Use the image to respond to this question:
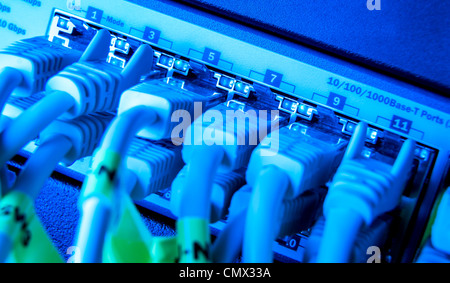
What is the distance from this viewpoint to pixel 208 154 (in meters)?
0.42

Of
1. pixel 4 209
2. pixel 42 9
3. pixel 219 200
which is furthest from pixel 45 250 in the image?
pixel 42 9

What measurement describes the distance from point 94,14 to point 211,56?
17 cm

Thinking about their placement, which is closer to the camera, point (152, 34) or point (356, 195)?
point (356, 195)

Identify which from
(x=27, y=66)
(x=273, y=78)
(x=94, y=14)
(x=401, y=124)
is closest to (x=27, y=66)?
(x=27, y=66)

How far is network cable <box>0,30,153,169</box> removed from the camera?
→ 41cm

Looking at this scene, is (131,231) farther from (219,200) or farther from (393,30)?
(393,30)

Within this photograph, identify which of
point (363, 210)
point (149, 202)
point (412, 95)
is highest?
point (412, 95)

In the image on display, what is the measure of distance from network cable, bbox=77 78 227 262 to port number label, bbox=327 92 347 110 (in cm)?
13

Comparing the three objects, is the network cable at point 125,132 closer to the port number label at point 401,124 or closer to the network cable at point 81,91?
the network cable at point 81,91

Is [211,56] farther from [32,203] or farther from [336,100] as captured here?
[32,203]

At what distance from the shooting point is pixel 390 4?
498 millimetres

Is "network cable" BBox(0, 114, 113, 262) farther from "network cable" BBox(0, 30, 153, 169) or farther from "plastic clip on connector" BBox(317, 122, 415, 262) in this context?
"plastic clip on connector" BBox(317, 122, 415, 262)
